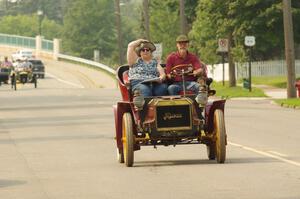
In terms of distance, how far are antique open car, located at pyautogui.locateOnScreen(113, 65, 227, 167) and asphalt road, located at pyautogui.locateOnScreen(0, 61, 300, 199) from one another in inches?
14.8

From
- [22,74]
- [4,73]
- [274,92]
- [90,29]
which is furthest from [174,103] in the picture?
[90,29]

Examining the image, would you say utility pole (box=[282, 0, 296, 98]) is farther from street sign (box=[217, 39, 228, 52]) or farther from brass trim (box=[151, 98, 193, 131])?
brass trim (box=[151, 98, 193, 131])

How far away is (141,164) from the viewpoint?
18281mm

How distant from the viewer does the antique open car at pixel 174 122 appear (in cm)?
1767

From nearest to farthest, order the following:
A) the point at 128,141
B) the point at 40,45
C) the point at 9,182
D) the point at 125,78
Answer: the point at 9,182 < the point at 128,141 < the point at 125,78 < the point at 40,45

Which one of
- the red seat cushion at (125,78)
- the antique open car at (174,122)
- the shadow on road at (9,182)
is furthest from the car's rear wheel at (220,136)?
the shadow on road at (9,182)

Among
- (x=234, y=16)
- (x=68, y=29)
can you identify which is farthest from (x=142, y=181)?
(x=68, y=29)

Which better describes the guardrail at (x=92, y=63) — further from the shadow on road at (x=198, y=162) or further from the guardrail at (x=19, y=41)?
the shadow on road at (x=198, y=162)

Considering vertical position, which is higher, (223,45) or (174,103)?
(223,45)

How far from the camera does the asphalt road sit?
1406 centimetres

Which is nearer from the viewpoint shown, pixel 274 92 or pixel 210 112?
pixel 210 112

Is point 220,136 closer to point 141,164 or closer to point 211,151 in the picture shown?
point 211,151

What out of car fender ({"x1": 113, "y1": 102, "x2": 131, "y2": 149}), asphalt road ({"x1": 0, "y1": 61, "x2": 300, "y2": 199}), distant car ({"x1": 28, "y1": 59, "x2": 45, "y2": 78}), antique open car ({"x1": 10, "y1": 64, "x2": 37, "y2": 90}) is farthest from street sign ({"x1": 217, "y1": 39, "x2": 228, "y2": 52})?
car fender ({"x1": 113, "y1": 102, "x2": 131, "y2": 149})

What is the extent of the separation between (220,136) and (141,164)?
1.48 m
